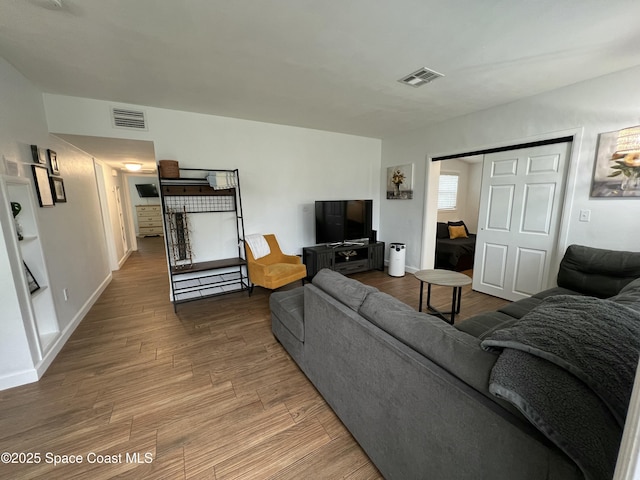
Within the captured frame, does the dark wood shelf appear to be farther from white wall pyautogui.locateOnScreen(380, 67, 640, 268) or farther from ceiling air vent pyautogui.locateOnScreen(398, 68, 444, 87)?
white wall pyautogui.locateOnScreen(380, 67, 640, 268)

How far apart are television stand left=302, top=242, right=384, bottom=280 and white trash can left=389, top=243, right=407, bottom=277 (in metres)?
0.29

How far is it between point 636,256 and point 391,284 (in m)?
2.54

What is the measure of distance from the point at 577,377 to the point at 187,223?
3.81 meters

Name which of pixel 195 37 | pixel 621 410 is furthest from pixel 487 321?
pixel 195 37

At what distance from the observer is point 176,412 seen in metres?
1.71

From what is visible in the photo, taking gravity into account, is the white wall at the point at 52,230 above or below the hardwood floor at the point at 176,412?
above

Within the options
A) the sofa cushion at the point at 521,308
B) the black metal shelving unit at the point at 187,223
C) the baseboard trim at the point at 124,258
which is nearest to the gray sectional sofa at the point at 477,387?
the sofa cushion at the point at 521,308

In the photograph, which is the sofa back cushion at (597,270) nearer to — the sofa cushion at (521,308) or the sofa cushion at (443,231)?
the sofa cushion at (521,308)

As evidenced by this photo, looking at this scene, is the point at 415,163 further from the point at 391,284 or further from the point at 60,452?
the point at 60,452

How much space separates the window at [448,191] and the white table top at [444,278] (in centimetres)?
386

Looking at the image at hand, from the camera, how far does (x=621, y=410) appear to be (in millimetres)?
640

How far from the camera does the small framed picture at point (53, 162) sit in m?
2.67

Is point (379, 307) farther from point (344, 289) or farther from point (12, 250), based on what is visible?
point (12, 250)

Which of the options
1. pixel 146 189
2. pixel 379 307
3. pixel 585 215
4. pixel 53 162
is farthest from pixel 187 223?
pixel 146 189
